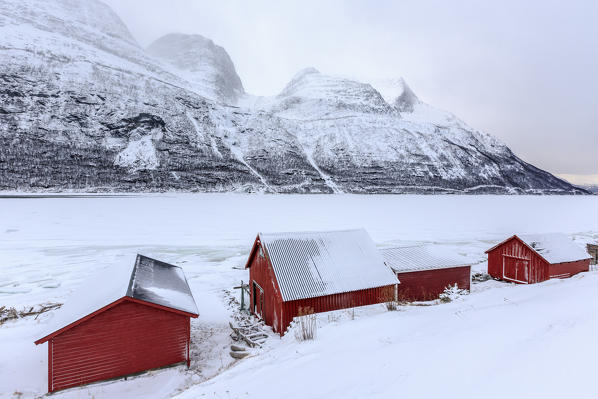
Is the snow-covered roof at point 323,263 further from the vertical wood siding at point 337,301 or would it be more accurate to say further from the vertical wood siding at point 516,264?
the vertical wood siding at point 516,264

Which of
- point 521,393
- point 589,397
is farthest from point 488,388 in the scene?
point 589,397

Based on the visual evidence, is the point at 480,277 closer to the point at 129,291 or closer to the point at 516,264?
the point at 516,264

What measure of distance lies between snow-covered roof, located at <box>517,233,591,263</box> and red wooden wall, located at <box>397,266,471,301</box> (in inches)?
290

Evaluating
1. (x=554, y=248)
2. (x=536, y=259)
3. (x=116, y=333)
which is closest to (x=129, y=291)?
(x=116, y=333)

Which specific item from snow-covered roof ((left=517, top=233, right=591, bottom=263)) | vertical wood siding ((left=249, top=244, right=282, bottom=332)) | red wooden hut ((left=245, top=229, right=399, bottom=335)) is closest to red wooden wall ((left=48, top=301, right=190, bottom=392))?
vertical wood siding ((left=249, top=244, right=282, bottom=332))

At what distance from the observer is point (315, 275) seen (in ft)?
49.2

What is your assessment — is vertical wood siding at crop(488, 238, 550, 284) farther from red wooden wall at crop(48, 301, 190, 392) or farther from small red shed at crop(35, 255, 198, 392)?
red wooden wall at crop(48, 301, 190, 392)

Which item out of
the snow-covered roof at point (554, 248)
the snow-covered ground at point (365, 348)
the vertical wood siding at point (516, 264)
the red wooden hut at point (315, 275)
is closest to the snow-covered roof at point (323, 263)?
the red wooden hut at point (315, 275)

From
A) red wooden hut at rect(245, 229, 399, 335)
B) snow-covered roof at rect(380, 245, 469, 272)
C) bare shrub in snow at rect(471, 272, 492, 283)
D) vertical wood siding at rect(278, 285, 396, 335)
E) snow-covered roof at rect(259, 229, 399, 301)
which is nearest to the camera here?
vertical wood siding at rect(278, 285, 396, 335)

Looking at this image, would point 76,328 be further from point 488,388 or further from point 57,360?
point 488,388

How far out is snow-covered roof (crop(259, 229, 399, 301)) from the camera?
1451 centimetres

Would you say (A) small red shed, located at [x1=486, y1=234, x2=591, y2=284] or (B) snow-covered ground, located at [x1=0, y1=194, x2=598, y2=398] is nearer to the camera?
(B) snow-covered ground, located at [x1=0, y1=194, x2=598, y2=398]

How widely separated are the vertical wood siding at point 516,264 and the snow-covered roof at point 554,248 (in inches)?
22.4

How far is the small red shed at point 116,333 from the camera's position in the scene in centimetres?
1083
